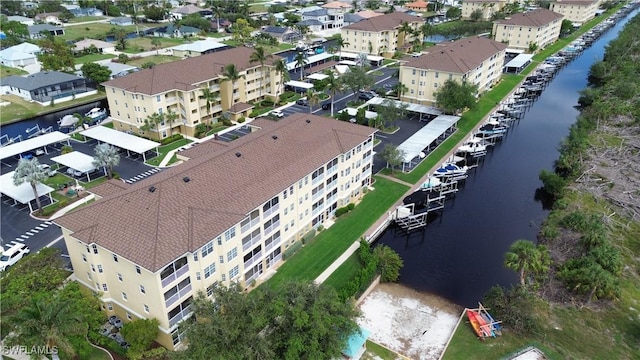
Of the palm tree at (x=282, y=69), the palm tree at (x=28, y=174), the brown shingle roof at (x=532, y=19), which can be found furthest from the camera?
the brown shingle roof at (x=532, y=19)

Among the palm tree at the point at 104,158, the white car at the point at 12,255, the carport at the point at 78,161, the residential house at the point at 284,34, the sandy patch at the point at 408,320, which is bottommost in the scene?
the sandy patch at the point at 408,320

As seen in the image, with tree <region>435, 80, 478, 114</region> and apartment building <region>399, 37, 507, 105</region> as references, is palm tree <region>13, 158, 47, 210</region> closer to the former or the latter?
tree <region>435, 80, 478, 114</region>

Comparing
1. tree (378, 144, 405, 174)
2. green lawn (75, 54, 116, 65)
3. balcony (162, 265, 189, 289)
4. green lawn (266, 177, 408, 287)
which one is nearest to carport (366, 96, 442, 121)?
tree (378, 144, 405, 174)

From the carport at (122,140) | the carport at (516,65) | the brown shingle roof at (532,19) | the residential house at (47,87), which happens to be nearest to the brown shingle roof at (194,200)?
the carport at (122,140)

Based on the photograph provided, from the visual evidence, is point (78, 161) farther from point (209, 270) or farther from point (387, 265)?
point (387, 265)

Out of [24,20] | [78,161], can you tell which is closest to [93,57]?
[24,20]

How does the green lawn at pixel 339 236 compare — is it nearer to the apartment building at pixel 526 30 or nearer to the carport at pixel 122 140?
the carport at pixel 122 140
